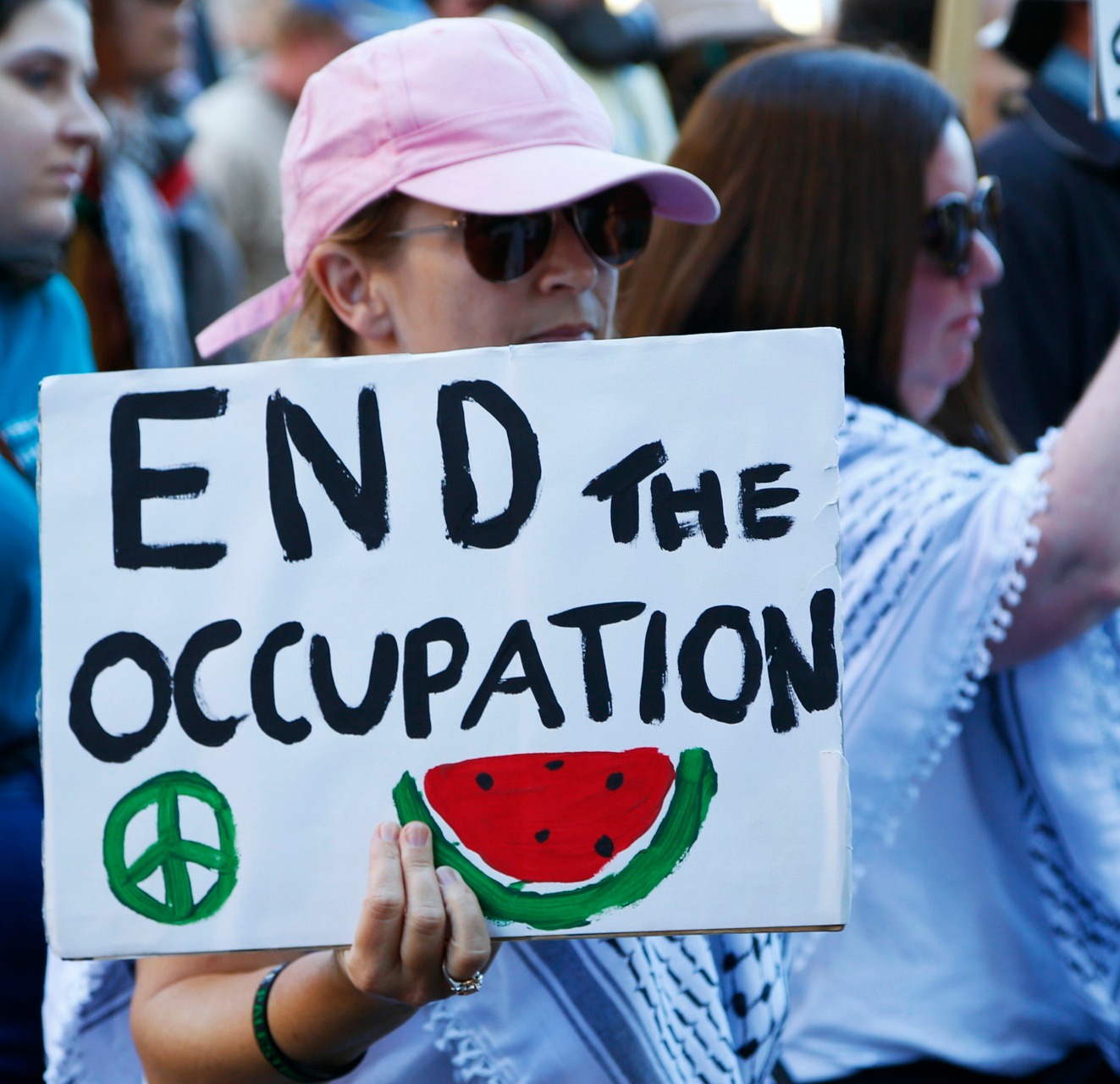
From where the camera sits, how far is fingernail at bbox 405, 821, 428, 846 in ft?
3.67

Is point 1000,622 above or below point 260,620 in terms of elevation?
below

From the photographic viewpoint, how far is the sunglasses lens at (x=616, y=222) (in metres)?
1.50

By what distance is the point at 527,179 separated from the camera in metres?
1.44

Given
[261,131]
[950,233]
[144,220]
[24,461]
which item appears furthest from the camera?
[261,131]

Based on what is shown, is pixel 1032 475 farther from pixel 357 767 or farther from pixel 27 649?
pixel 27 649

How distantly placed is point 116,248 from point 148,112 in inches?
22.2

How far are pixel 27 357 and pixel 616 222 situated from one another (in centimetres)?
132

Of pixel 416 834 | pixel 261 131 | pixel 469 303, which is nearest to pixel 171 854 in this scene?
pixel 416 834

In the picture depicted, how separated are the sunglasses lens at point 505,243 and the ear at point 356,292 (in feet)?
0.38

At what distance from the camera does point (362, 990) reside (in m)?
1.13

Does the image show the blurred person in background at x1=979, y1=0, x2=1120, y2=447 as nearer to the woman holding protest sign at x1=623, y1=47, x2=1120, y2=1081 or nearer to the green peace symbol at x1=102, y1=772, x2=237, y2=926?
the woman holding protest sign at x1=623, y1=47, x2=1120, y2=1081

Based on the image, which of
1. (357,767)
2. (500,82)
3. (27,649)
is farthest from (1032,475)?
(27,649)

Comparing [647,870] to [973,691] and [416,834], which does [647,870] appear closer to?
[416,834]

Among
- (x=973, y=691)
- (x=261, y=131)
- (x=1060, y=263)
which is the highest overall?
(x=973, y=691)
